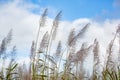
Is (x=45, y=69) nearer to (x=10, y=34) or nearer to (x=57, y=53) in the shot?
(x=57, y=53)

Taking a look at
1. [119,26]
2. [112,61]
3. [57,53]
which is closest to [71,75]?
[57,53]

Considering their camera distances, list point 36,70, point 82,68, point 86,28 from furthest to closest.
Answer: point 82,68 < point 86,28 < point 36,70

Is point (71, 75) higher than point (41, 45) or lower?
lower

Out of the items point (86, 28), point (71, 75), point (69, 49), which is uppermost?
point (86, 28)

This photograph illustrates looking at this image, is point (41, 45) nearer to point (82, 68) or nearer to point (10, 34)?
point (10, 34)

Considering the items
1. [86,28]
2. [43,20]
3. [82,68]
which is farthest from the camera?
[82,68]

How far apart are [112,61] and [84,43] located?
0.79 meters

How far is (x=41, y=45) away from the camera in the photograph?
6.71 metres

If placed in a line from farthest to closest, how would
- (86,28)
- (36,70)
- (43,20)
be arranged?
(43,20), (86,28), (36,70)

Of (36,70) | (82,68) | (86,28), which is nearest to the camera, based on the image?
(36,70)

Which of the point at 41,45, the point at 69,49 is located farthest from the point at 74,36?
the point at 41,45

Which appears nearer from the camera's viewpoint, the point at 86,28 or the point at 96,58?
the point at 86,28

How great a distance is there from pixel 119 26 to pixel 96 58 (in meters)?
1.72

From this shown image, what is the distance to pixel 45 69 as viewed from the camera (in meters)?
6.62
